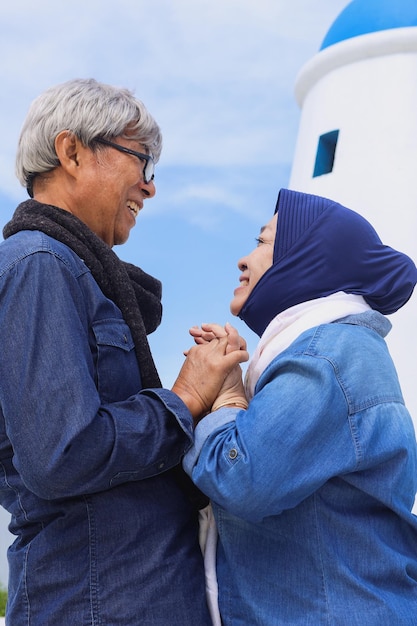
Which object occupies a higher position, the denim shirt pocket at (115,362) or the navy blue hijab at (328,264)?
the navy blue hijab at (328,264)

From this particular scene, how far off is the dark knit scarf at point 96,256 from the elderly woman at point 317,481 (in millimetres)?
236

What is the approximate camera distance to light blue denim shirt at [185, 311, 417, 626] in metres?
2.03

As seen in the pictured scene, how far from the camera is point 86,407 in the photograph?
6.42 ft

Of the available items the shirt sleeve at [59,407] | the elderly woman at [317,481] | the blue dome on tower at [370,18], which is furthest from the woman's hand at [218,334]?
the blue dome on tower at [370,18]

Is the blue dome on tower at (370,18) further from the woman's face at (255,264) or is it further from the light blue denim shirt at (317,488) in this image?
the light blue denim shirt at (317,488)

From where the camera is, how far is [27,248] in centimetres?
212

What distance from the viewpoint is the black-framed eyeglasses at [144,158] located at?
7.91ft

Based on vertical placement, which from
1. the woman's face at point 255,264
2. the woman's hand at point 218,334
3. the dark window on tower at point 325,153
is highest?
the dark window on tower at point 325,153

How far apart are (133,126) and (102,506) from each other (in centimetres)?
101

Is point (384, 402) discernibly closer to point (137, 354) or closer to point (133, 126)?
point (137, 354)

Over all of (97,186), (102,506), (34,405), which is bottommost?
(102,506)

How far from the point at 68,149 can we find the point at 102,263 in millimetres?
321

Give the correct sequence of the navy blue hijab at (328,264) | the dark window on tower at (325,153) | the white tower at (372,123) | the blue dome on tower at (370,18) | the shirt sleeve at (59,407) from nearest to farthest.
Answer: the shirt sleeve at (59,407)
the navy blue hijab at (328,264)
the white tower at (372,123)
the blue dome on tower at (370,18)
the dark window on tower at (325,153)

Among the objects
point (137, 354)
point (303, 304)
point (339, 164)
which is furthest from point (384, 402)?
point (339, 164)
